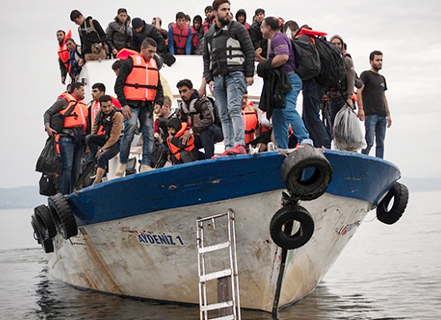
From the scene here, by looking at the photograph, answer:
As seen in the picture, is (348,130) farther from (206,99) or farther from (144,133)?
(144,133)

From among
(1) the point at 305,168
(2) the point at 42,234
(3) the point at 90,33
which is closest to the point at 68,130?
(2) the point at 42,234

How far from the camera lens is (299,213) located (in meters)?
6.99

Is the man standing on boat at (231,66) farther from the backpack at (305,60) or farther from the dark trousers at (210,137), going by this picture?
the dark trousers at (210,137)

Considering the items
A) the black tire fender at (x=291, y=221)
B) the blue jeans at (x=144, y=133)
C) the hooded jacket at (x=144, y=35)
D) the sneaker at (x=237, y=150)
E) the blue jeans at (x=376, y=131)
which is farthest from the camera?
the hooded jacket at (x=144, y=35)

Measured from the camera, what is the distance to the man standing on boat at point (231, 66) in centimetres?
754

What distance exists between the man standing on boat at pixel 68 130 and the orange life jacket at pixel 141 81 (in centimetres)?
204

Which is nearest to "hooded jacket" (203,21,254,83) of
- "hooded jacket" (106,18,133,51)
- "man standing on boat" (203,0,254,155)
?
"man standing on boat" (203,0,254,155)

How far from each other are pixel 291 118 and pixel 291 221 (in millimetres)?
1005

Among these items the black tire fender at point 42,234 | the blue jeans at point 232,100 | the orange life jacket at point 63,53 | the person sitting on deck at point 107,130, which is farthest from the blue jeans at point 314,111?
the orange life jacket at point 63,53

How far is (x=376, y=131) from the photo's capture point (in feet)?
33.7

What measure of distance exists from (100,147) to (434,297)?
5024 millimetres

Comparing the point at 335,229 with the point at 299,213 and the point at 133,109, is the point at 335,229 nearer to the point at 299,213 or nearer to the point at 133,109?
the point at 299,213

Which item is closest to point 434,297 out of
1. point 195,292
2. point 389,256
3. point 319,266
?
point 319,266

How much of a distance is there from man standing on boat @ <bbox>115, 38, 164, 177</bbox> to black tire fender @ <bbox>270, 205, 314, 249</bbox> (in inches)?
102
